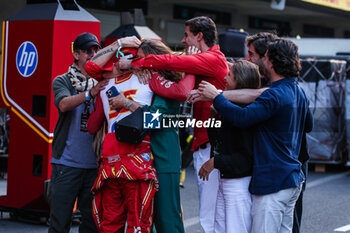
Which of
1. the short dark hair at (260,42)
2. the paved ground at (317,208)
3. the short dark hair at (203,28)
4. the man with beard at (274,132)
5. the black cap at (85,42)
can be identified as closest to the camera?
the man with beard at (274,132)

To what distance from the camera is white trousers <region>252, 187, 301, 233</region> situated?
12.9ft

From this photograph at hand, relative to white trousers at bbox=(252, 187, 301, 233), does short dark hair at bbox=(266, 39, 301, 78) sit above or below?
above

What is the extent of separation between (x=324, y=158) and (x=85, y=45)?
8.45 meters

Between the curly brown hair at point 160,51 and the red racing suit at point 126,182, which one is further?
the curly brown hair at point 160,51

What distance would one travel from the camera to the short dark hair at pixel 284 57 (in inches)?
155

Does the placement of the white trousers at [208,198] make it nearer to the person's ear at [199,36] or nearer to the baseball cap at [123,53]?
the person's ear at [199,36]

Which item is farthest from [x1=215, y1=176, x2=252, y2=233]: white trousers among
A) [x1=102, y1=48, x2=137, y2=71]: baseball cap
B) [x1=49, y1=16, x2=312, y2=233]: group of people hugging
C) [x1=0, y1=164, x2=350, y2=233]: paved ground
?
[x1=0, y1=164, x2=350, y2=233]: paved ground

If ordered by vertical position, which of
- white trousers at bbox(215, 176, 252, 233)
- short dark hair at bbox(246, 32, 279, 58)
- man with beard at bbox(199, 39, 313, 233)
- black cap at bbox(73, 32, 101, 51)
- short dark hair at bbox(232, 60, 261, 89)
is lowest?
white trousers at bbox(215, 176, 252, 233)

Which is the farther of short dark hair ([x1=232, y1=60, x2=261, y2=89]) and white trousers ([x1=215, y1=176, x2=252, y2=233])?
short dark hair ([x1=232, y1=60, x2=261, y2=89])

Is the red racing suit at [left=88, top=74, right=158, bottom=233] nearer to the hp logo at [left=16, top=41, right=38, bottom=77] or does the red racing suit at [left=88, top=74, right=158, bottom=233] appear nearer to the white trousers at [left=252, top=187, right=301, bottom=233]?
the white trousers at [left=252, top=187, right=301, bottom=233]

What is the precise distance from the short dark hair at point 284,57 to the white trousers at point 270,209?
72 centimetres

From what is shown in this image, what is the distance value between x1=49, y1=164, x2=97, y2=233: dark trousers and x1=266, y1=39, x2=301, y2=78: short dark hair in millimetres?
2019

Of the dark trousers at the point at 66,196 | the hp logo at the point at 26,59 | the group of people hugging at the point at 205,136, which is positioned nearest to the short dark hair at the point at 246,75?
the group of people hugging at the point at 205,136

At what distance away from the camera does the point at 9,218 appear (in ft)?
24.5
